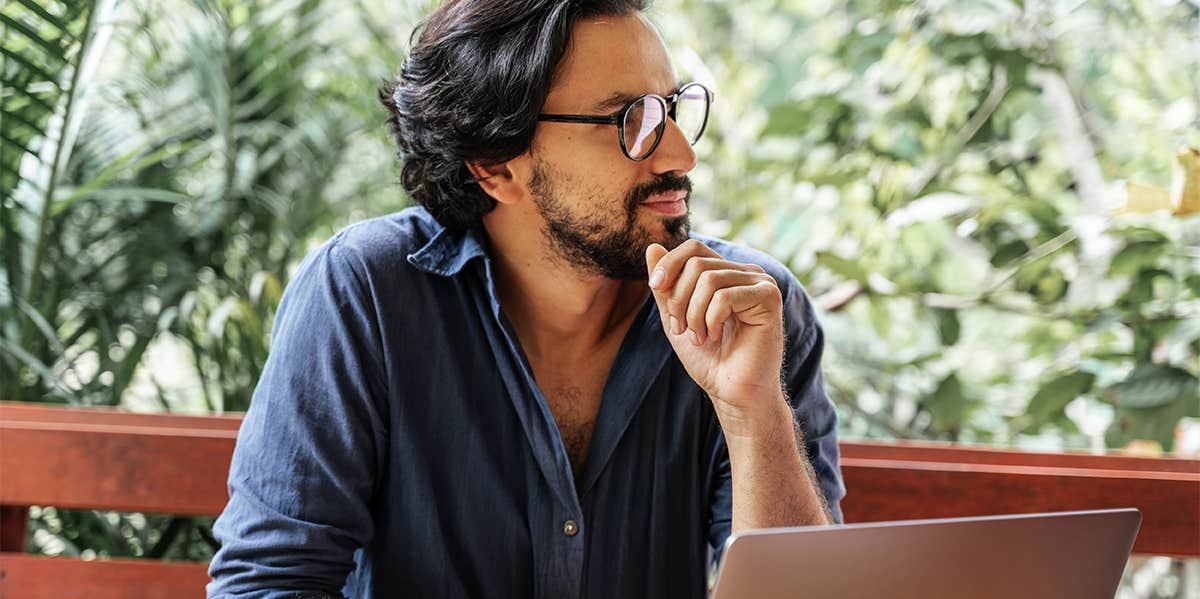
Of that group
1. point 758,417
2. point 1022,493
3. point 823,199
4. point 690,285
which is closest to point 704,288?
point 690,285

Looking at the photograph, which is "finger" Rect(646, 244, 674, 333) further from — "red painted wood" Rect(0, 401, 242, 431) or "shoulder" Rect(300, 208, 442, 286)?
"red painted wood" Rect(0, 401, 242, 431)

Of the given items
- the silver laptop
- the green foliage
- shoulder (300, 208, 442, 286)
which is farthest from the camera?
the green foliage

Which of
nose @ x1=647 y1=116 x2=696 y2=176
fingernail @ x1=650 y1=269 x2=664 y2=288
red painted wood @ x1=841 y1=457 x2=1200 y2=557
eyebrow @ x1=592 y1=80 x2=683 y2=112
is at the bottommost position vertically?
red painted wood @ x1=841 y1=457 x2=1200 y2=557

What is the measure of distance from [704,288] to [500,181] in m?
0.37

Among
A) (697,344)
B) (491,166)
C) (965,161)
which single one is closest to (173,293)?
(491,166)

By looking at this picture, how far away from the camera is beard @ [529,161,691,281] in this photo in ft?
4.34

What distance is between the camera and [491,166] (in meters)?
1.38

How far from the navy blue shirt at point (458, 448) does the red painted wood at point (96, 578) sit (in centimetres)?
28

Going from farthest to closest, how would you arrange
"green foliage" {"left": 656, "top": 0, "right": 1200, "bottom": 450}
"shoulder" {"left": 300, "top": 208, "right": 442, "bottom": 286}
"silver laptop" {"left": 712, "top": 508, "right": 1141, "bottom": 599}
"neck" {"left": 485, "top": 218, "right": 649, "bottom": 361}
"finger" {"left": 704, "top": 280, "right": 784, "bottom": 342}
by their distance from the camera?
"green foliage" {"left": 656, "top": 0, "right": 1200, "bottom": 450} < "neck" {"left": 485, "top": 218, "right": 649, "bottom": 361} < "shoulder" {"left": 300, "top": 208, "right": 442, "bottom": 286} < "finger" {"left": 704, "top": 280, "right": 784, "bottom": 342} < "silver laptop" {"left": 712, "top": 508, "right": 1141, "bottom": 599}

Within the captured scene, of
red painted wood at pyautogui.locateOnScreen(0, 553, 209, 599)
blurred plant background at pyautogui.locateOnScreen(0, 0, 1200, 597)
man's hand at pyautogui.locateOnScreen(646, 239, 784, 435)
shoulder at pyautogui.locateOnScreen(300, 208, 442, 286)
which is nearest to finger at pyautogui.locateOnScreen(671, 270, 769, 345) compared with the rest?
man's hand at pyautogui.locateOnScreen(646, 239, 784, 435)

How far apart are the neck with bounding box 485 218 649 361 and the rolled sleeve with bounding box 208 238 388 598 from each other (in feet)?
0.71

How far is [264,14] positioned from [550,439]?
1515 mm

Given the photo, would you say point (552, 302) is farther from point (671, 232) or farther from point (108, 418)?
point (108, 418)

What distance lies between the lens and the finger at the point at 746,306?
3.72 ft
